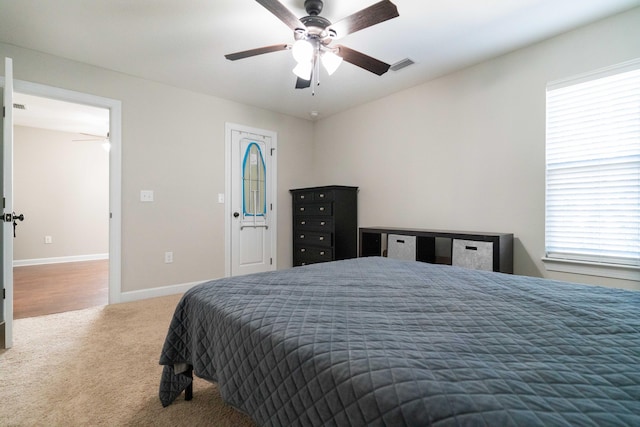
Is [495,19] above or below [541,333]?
above

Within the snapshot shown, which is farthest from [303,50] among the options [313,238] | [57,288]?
[57,288]

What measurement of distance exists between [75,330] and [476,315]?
117 inches

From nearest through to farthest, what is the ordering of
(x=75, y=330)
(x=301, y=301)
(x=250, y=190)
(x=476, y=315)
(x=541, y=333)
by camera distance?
(x=541, y=333)
(x=476, y=315)
(x=301, y=301)
(x=75, y=330)
(x=250, y=190)

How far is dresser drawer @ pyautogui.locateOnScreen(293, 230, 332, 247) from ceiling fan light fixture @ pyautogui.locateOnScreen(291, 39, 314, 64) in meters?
2.32

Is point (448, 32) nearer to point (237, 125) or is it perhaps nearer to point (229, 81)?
point (229, 81)

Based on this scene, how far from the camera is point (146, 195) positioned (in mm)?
3389

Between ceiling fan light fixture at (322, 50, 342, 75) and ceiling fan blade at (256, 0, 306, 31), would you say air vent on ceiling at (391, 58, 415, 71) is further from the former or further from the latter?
ceiling fan blade at (256, 0, 306, 31)

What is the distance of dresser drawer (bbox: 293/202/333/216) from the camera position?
3.95 meters

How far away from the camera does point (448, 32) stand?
248 centimetres

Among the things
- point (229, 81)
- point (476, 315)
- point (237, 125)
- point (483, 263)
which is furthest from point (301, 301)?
point (237, 125)

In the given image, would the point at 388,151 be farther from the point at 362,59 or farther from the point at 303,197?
the point at 362,59

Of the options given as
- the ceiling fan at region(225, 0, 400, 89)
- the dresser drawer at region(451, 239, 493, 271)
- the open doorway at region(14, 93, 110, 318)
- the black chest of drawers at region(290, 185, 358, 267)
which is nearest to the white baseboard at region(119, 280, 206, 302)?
the open doorway at region(14, 93, 110, 318)

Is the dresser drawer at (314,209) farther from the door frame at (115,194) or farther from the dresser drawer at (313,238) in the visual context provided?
the door frame at (115,194)

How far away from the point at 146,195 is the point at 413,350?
11.4 ft
